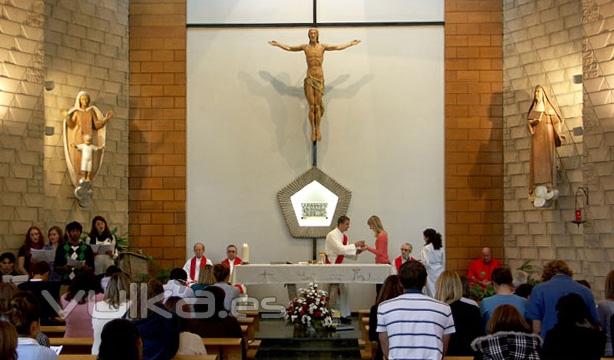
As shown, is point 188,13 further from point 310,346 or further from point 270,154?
point 310,346

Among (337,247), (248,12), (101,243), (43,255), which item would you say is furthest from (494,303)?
(248,12)

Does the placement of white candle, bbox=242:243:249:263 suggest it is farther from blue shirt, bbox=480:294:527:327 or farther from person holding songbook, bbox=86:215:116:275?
blue shirt, bbox=480:294:527:327

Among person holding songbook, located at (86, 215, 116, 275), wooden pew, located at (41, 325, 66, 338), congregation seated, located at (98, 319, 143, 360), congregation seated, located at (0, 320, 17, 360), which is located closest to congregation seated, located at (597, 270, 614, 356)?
congregation seated, located at (98, 319, 143, 360)

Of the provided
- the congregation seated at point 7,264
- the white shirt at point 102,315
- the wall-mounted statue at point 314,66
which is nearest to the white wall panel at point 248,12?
the wall-mounted statue at point 314,66

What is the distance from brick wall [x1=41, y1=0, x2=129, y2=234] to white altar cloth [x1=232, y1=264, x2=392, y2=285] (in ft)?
8.21

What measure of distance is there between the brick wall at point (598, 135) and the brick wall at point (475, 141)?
236 cm

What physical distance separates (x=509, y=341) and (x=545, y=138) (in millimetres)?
7726

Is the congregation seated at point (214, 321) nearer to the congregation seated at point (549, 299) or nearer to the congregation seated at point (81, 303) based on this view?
the congregation seated at point (81, 303)

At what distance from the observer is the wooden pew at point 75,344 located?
253 inches

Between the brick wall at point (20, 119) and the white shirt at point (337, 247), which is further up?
the brick wall at point (20, 119)

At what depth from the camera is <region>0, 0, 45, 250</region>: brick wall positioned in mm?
10523

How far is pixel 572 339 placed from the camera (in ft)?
15.5

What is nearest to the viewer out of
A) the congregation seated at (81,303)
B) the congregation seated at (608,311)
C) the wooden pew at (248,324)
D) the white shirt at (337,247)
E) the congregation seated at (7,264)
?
the congregation seated at (608,311)

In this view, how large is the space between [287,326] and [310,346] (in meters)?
1.51
